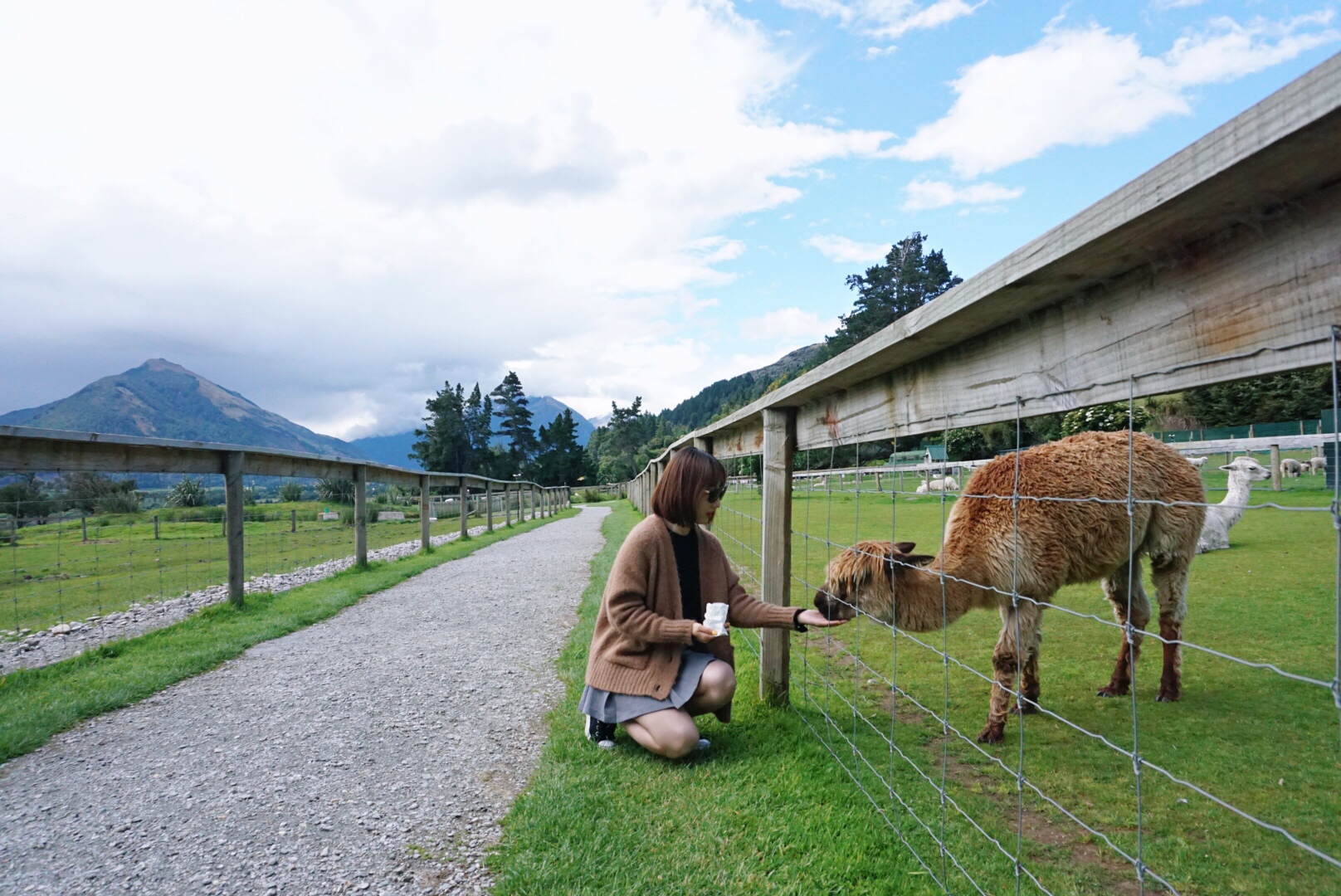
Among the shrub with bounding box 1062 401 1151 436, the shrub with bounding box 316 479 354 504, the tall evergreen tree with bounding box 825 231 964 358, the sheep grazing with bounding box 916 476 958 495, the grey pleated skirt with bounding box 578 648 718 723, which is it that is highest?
the tall evergreen tree with bounding box 825 231 964 358

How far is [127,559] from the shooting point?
516 inches

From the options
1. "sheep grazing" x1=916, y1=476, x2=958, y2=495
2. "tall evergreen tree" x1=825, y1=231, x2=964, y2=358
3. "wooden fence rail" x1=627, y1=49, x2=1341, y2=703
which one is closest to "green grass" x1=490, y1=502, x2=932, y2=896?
"sheep grazing" x1=916, y1=476, x2=958, y2=495

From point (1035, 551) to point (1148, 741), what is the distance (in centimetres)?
109

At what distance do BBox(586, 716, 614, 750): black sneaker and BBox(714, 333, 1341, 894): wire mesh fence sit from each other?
3.99 ft

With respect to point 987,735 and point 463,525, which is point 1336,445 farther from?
point 463,525

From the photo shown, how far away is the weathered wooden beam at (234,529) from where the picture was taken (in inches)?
286

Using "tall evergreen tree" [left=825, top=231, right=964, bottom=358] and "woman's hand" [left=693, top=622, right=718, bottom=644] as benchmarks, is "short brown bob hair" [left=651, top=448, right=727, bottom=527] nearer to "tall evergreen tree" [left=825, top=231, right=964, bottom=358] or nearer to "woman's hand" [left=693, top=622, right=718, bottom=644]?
"woman's hand" [left=693, top=622, right=718, bottom=644]

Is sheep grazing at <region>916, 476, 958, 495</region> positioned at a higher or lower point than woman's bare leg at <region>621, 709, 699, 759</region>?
higher

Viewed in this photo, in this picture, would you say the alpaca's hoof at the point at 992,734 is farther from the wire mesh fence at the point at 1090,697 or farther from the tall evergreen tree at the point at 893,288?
the tall evergreen tree at the point at 893,288

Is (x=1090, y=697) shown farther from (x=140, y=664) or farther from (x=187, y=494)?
(x=187, y=494)

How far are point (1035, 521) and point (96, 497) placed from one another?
1037 centimetres

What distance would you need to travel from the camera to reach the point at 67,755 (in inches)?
145

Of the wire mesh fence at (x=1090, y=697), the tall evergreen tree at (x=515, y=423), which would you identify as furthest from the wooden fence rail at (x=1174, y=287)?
the tall evergreen tree at (x=515, y=423)

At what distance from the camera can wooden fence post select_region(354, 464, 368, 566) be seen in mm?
10797
